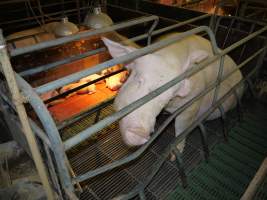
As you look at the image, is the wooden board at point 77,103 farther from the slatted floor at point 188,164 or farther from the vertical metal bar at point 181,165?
the vertical metal bar at point 181,165

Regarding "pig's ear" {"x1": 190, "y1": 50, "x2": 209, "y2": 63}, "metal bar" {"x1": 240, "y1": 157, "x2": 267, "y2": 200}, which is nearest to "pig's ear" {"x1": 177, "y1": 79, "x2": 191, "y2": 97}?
"pig's ear" {"x1": 190, "y1": 50, "x2": 209, "y2": 63}

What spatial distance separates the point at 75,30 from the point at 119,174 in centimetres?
232

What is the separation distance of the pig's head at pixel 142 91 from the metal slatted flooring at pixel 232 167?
3.04ft

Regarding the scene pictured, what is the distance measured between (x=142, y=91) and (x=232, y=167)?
5.09 ft

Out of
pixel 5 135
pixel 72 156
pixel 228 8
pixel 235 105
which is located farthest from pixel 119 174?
pixel 228 8

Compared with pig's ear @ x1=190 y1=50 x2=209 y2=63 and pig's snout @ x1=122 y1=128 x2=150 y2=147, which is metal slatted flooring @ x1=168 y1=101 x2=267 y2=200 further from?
pig's ear @ x1=190 y1=50 x2=209 y2=63

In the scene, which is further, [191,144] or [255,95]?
[255,95]

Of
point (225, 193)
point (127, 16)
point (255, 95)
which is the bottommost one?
point (225, 193)

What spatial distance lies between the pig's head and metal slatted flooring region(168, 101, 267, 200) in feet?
3.04

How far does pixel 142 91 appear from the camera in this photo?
2.17 metres

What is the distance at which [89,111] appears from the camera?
2881mm

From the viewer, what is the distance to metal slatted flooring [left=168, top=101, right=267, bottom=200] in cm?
256

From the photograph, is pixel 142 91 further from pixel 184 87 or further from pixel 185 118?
pixel 185 118

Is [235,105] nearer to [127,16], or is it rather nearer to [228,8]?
[127,16]
